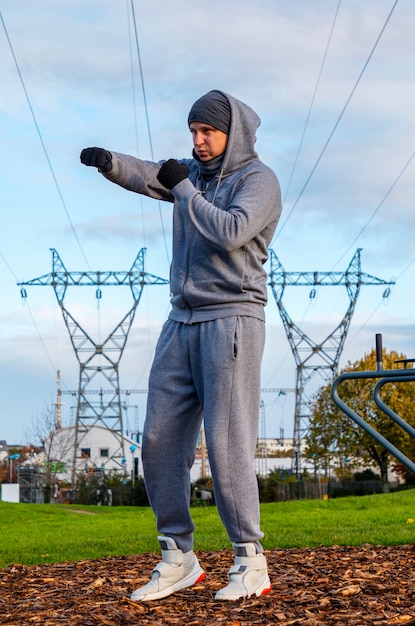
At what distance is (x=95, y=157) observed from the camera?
4242 millimetres

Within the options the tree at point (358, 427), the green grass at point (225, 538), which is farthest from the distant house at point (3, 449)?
the green grass at point (225, 538)

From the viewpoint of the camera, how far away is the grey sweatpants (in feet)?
13.2

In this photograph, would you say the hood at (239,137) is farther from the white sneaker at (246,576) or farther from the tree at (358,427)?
the tree at (358,427)

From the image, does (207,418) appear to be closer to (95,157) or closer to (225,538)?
(95,157)

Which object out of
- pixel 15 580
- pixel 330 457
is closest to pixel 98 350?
pixel 330 457

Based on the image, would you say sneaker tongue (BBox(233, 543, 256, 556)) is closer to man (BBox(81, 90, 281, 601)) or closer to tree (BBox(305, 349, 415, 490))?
man (BBox(81, 90, 281, 601))

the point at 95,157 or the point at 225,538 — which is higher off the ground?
the point at 95,157

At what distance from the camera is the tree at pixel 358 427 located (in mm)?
37344

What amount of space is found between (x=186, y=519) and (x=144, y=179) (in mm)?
1640

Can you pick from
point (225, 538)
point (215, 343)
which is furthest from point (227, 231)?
point (225, 538)

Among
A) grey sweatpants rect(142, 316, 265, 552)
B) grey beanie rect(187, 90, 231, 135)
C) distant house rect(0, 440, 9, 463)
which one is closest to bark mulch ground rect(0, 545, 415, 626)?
grey sweatpants rect(142, 316, 265, 552)

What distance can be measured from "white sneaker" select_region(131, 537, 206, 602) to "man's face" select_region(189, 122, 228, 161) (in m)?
1.79

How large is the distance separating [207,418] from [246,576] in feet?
2.33

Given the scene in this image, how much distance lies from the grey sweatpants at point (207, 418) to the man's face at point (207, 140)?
801 mm
